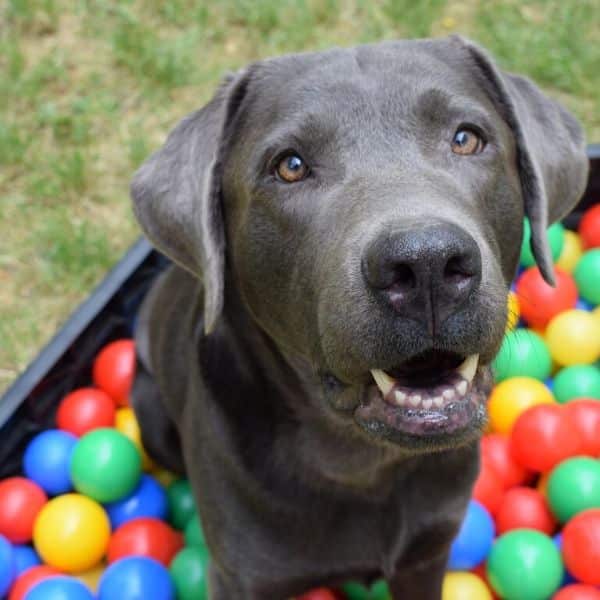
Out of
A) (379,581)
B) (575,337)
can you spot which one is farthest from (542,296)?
(379,581)

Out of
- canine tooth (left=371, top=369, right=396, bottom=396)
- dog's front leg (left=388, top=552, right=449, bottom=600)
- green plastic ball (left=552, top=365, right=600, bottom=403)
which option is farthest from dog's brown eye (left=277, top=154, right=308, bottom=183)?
green plastic ball (left=552, top=365, right=600, bottom=403)

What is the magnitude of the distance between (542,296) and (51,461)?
6.62 ft

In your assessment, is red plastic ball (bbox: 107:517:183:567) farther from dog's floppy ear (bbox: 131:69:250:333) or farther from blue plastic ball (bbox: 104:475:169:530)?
dog's floppy ear (bbox: 131:69:250:333)

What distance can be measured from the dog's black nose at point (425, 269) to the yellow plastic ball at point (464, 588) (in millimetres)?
1519

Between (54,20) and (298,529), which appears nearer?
(298,529)

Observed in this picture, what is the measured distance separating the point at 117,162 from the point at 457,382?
9.73 feet

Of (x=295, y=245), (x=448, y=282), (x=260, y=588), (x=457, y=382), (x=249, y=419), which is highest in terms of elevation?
(x=448, y=282)

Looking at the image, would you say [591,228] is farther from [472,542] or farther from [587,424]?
[472,542]

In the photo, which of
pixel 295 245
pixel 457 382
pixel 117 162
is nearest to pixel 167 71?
pixel 117 162

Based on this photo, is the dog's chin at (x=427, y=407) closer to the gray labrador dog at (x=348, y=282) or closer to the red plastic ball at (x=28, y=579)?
the gray labrador dog at (x=348, y=282)

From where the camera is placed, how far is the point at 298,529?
2.31m

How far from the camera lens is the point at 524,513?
3.11 metres

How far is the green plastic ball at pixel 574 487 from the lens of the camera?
296cm

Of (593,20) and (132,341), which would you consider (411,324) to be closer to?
(132,341)
